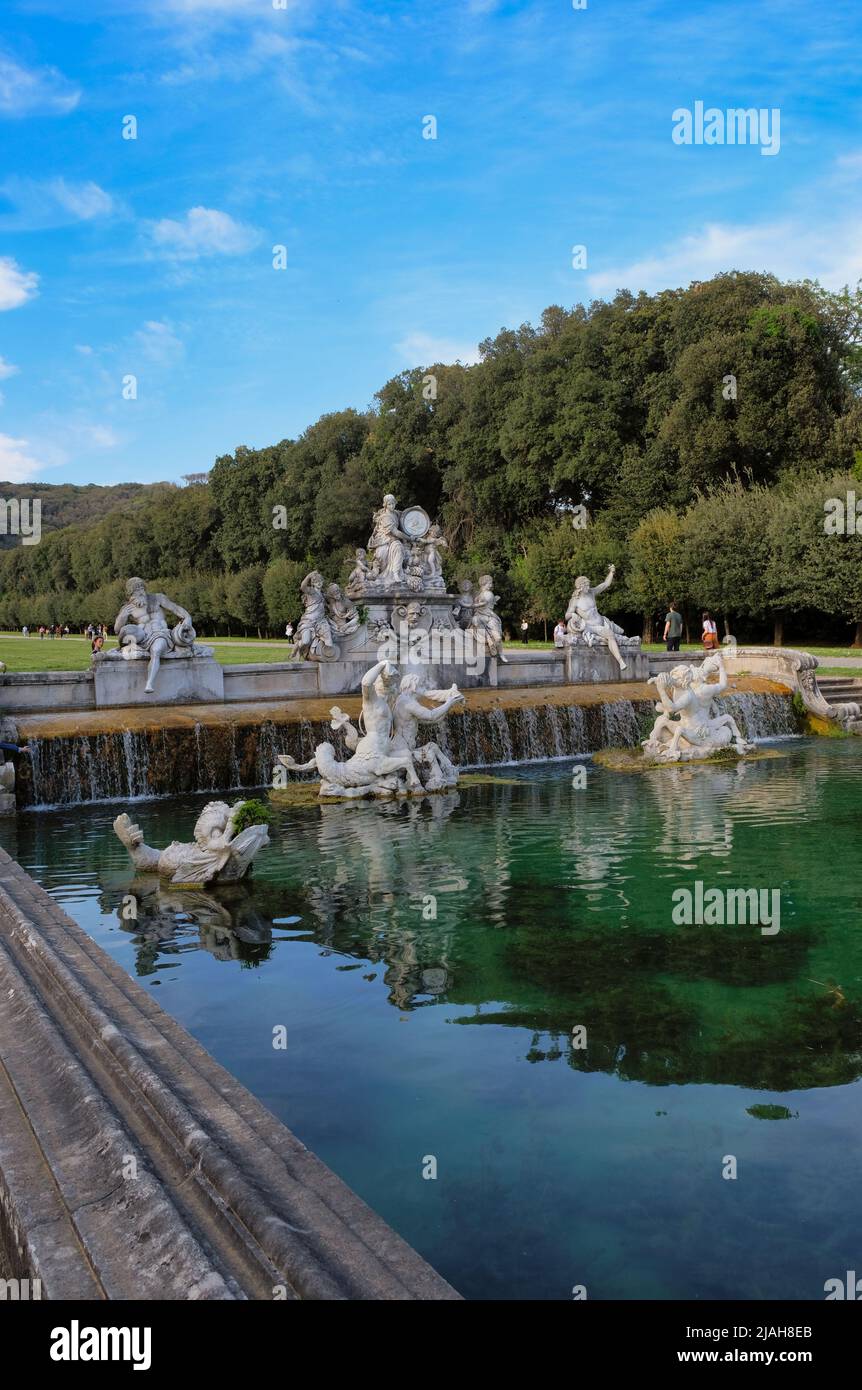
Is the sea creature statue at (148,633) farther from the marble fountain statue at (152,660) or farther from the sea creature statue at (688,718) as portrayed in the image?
the sea creature statue at (688,718)

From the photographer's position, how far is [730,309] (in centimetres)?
3634

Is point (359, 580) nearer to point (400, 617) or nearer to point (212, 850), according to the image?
point (400, 617)

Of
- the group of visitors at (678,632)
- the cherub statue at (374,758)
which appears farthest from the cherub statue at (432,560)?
the cherub statue at (374,758)

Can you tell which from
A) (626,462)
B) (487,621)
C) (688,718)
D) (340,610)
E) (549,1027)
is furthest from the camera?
(626,462)

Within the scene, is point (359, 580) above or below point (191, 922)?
above

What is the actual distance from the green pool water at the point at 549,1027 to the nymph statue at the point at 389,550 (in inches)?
390

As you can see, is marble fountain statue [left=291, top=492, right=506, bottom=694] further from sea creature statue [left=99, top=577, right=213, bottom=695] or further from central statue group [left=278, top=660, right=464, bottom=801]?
central statue group [left=278, top=660, right=464, bottom=801]

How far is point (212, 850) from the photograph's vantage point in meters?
8.39

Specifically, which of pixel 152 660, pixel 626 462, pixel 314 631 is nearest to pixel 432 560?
pixel 314 631

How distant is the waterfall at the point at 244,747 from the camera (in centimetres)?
1293

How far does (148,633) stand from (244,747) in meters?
2.75

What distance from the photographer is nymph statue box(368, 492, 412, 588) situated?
65.6ft
